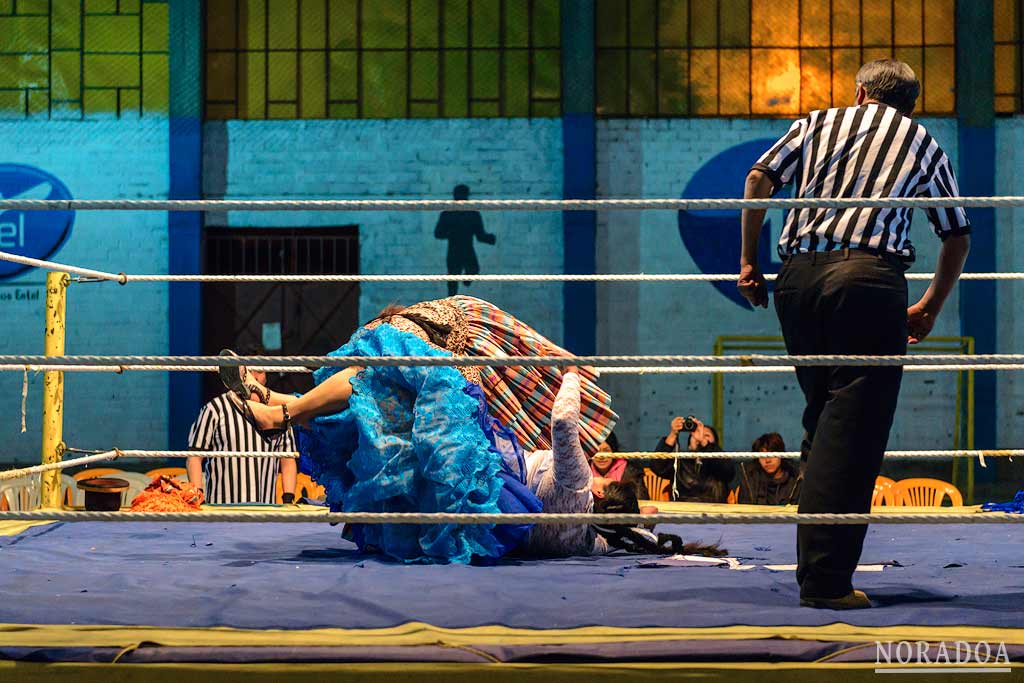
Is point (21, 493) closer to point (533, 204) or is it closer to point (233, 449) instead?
point (233, 449)

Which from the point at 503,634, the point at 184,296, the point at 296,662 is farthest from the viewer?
the point at 184,296

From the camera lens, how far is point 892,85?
2535mm

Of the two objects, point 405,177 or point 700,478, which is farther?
point 405,177

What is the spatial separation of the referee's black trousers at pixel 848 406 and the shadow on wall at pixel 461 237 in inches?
230

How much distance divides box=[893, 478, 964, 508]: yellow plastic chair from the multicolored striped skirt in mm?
2996

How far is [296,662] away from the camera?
79.0 inches

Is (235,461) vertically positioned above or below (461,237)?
below

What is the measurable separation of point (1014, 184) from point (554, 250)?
3.24 m

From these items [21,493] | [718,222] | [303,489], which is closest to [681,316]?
[718,222]

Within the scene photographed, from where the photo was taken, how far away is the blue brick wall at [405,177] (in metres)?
8.23

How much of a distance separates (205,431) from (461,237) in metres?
2.93

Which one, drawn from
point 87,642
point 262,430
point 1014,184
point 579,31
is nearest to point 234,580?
point 262,430

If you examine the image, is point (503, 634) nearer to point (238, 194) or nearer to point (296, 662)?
point (296, 662)

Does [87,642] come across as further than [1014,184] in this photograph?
No
